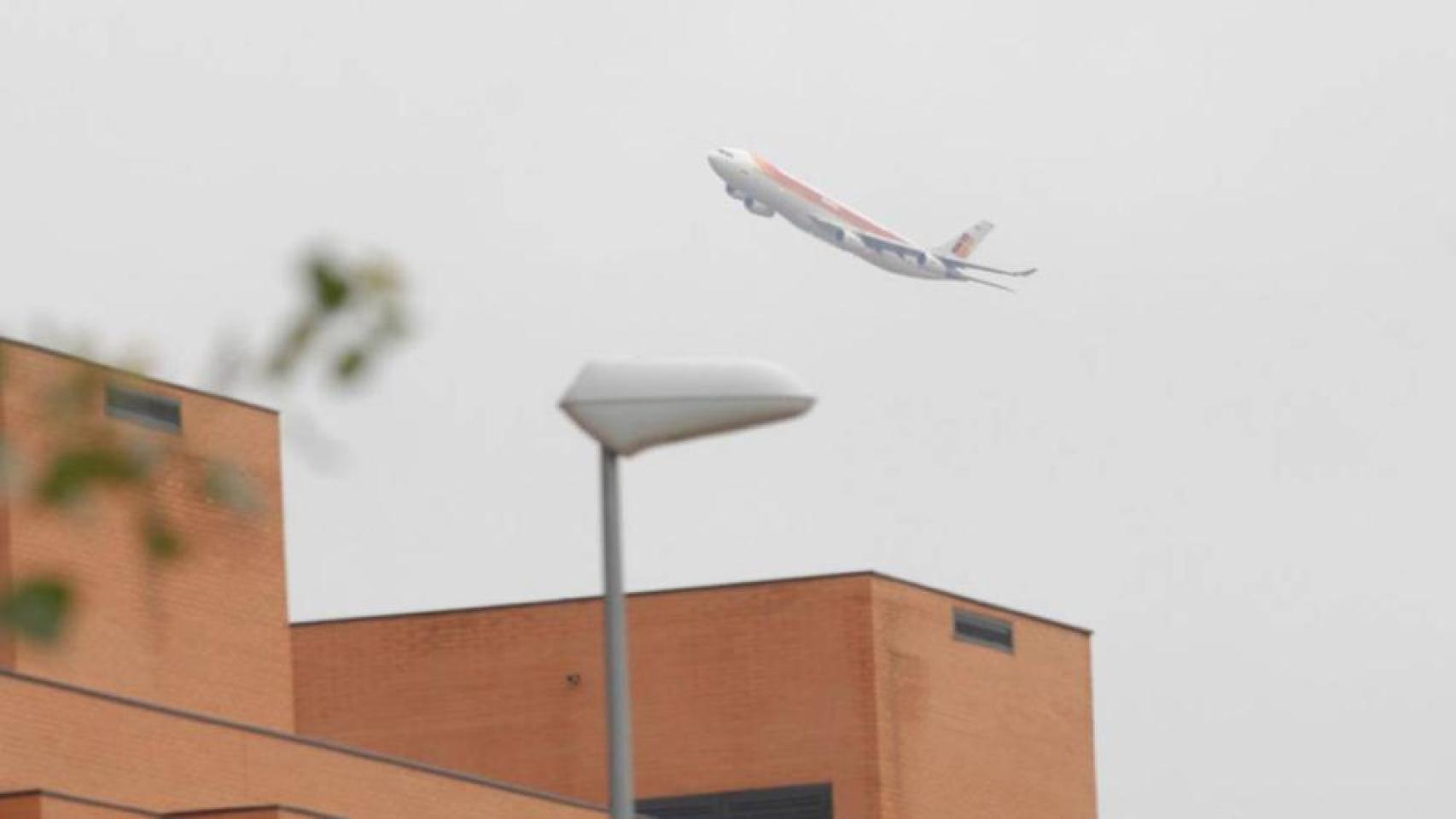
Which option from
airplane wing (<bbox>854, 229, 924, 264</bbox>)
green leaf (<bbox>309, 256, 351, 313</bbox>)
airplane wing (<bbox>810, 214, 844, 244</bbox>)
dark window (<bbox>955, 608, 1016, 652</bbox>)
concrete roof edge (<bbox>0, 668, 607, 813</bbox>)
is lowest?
green leaf (<bbox>309, 256, 351, 313</bbox>)

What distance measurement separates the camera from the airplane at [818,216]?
395ft

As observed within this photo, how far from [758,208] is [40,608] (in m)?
116

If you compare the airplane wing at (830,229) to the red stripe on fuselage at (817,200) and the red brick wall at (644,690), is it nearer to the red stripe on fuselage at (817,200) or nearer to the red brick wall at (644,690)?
the red stripe on fuselage at (817,200)

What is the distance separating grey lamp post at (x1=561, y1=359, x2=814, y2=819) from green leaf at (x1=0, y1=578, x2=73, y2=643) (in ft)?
28.0

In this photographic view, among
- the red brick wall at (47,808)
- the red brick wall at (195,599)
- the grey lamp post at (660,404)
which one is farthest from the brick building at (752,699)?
the grey lamp post at (660,404)

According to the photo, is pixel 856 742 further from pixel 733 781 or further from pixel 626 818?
pixel 626 818

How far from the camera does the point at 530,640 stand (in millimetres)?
48812

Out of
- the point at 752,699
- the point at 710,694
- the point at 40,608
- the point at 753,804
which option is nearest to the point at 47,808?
the point at 753,804

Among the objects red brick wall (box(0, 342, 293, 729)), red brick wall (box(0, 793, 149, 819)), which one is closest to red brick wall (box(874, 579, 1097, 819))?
red brick wall (box(0, 342, 293, 729))

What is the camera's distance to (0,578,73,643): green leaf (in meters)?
→ 4.19

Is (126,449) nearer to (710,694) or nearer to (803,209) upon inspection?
(710,694)

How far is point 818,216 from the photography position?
4798 inches

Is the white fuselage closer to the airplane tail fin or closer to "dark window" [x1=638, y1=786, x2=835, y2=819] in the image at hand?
the airplane tail fin

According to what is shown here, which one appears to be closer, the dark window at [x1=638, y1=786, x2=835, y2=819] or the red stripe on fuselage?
the dark window at [x1=638, y1=786, x2=835, y2=819]
